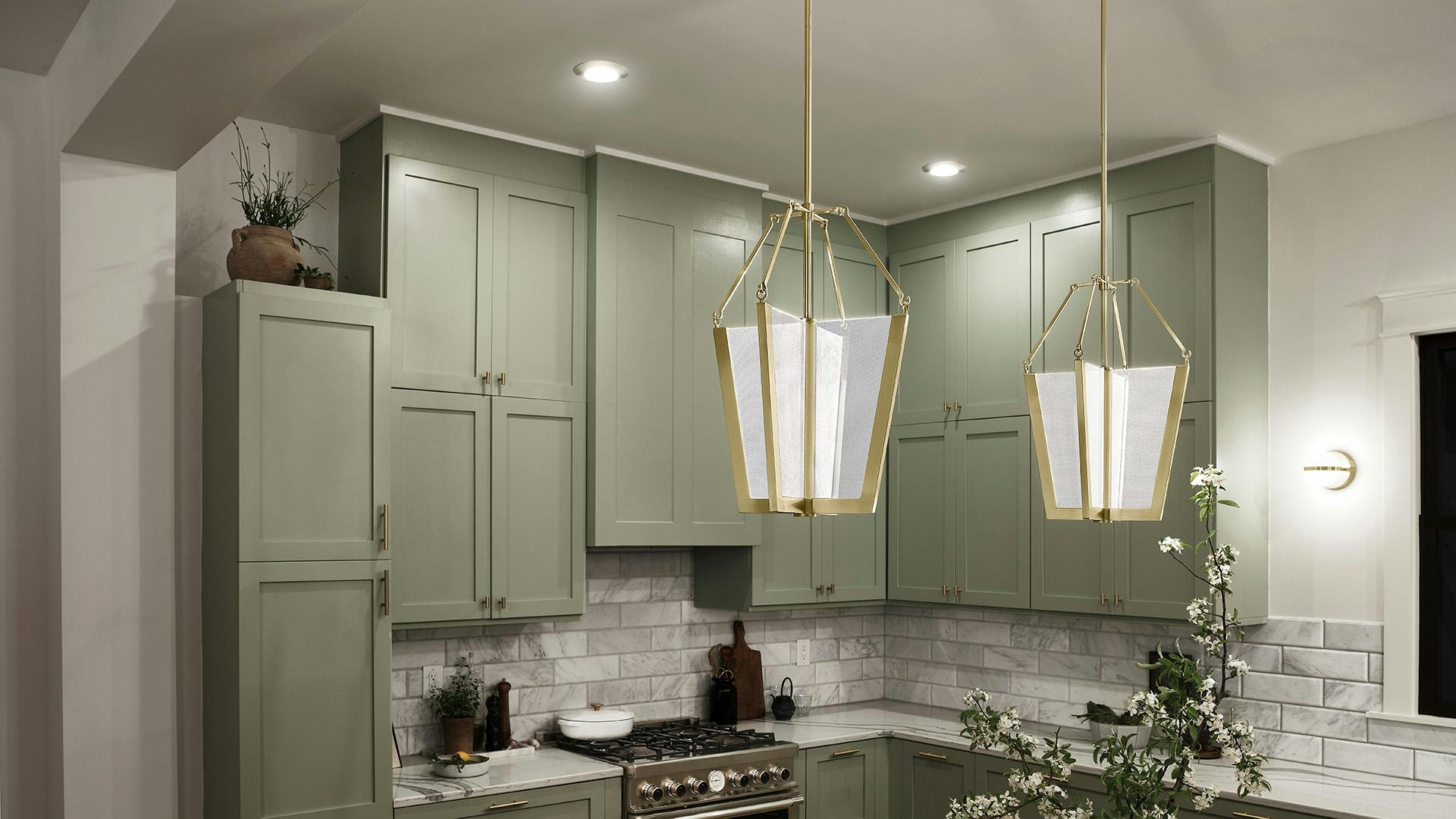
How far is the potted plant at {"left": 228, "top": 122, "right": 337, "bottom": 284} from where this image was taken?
315 cm

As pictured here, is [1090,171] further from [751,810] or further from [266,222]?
[266,222]

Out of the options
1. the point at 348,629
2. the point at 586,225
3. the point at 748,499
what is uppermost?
the point at 586,225

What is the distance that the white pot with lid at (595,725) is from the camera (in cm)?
390

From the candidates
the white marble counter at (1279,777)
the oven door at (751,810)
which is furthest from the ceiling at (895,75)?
the oven door at (751,810)

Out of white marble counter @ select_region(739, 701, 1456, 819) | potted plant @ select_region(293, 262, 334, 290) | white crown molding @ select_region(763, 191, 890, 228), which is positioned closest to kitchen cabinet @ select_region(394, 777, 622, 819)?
white marble counter @ select_region(739, 701, 1456, 819)

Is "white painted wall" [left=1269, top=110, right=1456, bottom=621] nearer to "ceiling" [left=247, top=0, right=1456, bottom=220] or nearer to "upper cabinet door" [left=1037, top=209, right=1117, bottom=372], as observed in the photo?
"ceiling" [left=247, top=0, right=1456, bottom=220]

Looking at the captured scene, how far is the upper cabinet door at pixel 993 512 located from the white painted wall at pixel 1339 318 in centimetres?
85

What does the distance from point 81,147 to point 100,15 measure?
1.31 ft

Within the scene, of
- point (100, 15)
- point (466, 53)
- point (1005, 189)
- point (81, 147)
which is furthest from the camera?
point (1005, 189)

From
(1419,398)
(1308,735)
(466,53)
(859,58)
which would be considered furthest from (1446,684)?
(466,53)

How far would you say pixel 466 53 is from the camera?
10.1 ft

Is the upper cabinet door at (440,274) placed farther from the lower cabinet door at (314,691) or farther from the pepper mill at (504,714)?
the pepper mill at (504,714)

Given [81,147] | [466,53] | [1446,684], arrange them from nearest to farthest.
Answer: [81,147] → [466,53] → [1446,684]

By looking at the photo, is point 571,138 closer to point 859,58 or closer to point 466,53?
point 466,53
